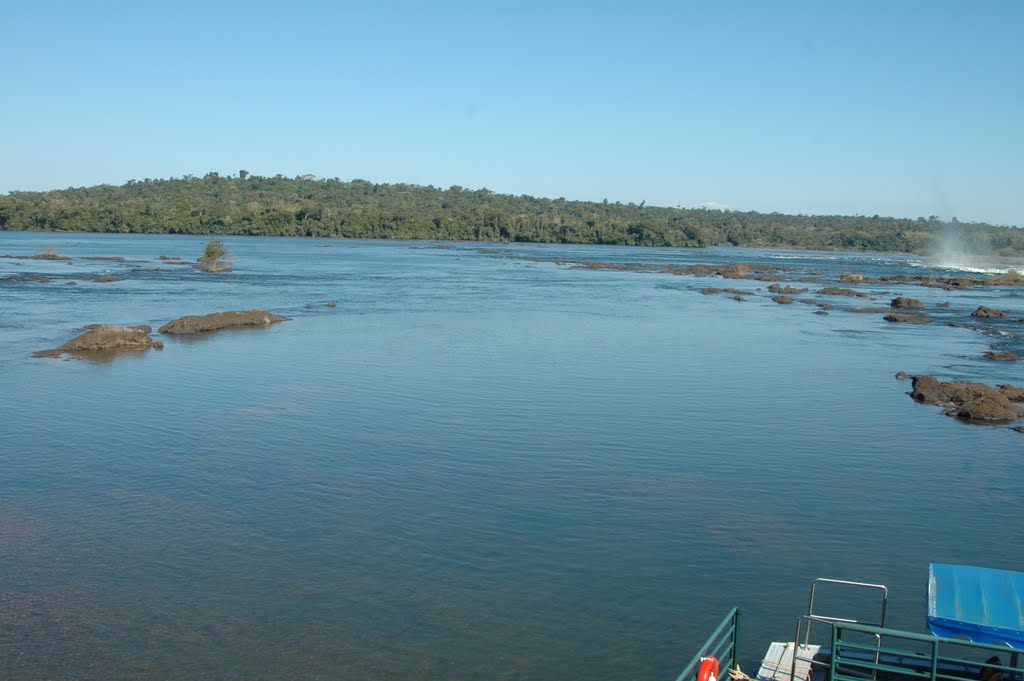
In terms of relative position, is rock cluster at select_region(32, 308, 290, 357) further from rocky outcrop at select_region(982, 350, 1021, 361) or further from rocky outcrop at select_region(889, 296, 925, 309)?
rocky outcrop at select_region(889, 296, 925, 309)

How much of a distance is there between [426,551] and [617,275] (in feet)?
227

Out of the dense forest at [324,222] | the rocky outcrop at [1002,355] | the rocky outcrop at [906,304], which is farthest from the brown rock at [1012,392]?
the dense forest at [324,222]

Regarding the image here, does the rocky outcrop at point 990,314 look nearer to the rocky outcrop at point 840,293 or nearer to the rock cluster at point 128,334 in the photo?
the rocky outcrop at point 840,293

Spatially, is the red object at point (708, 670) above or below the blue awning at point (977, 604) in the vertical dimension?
below

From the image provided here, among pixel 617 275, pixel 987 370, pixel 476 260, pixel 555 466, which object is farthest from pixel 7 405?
pixel 476 260

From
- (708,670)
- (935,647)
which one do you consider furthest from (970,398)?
(708,670)

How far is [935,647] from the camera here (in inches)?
321

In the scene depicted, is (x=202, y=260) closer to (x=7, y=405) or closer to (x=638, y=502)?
(x=7, y=405)

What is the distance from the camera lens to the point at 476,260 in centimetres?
10106

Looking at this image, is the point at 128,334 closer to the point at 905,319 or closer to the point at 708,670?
the point at 708,670

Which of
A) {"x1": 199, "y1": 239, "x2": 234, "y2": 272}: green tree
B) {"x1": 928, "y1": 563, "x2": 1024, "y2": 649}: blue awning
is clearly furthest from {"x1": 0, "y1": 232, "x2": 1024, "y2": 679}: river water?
{"x1": 199, "y1": 239, "x2": 234, "y2": 272}: green tree

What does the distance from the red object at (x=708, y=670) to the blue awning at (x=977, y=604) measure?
224cm

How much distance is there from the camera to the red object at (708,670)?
27.1 feet

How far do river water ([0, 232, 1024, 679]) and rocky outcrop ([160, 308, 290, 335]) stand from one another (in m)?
2.23
